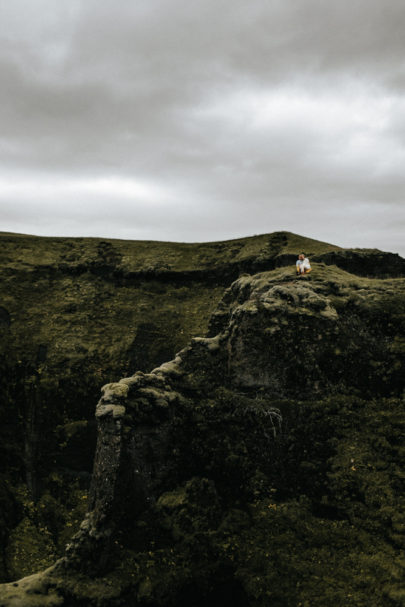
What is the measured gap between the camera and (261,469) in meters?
14.3

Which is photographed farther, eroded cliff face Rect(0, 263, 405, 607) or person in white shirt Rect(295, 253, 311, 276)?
person in white shirt Rect(295, 253, 311, 276)

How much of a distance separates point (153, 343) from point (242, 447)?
13879 millimetres

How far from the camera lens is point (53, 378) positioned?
81.3 feet

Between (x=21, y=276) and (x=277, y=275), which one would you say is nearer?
(x=277, y=275)

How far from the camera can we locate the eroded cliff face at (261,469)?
461 inches

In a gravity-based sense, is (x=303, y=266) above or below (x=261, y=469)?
above

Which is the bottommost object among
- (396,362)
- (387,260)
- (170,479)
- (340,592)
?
(340,592)

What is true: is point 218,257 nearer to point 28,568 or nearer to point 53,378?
point 53,378

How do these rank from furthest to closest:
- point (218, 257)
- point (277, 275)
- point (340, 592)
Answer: point (218, 257) → point (277, 275) → point (340, 592)

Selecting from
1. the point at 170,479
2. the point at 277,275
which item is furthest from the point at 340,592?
the point at 277,275

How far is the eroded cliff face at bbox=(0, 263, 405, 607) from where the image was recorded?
11.7 meters

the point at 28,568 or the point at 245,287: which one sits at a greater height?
the point at 245,287

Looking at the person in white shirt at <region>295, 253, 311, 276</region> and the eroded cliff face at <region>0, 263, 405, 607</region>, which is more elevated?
the person in white shirt at <region>295, 253, 311, 276</region>

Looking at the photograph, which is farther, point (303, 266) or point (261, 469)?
point (303, 266)
